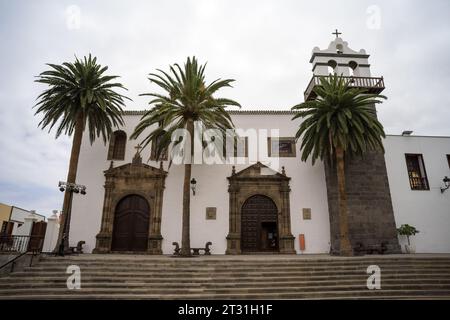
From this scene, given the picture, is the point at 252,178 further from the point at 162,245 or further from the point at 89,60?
the point at 89,60

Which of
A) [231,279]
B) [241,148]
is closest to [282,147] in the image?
[241,148]

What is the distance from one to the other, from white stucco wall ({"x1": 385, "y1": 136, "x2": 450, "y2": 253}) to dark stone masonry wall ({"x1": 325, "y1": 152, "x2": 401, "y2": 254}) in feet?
4.33

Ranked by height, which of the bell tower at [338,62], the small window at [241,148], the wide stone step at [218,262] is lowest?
the wide stone step at [218,262]

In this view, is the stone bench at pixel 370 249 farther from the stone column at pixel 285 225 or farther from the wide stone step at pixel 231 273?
the wide stone step at pixel 231 273

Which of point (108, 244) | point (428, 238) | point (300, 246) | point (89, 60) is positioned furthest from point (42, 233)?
point (428, 238)

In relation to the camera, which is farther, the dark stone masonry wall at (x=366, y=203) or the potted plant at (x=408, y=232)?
the potted plant at (x=408, y=232)

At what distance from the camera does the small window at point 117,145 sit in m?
17.4

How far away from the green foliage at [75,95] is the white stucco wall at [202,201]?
235 centimetres

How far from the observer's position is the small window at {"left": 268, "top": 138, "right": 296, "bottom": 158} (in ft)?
57.0

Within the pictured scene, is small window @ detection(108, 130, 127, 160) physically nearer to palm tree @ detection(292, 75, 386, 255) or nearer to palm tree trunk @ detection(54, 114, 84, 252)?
Answer: palm tree trunk @ detection(54, 114, 84, 252)

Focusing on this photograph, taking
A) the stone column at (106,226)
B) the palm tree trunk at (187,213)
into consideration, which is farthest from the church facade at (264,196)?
the palm tree trunk at (187,213)

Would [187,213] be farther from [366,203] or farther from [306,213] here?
[366,203]

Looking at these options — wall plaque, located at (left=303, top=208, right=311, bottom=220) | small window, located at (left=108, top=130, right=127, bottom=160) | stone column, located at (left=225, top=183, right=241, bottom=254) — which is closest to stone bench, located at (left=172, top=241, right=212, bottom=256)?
stone column, located at (left=225, top=183, right=241, bottom=254)

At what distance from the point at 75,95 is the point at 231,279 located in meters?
12.6
